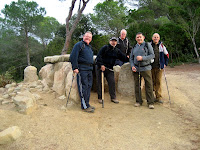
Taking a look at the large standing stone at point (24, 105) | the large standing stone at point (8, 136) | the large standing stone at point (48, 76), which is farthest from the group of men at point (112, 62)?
the large standing stone at point (48, 76)

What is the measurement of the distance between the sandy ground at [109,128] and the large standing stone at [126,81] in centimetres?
67

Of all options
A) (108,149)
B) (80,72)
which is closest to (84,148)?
(108,149)

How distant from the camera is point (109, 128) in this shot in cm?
305

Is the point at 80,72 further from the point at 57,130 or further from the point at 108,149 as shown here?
the point at 108,149

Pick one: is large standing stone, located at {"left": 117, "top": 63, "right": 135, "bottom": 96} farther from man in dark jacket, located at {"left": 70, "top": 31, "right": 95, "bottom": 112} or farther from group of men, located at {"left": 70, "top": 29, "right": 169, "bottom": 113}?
man in dark jacket, located at {"left": 70, "top": 31, "right": 95, "bottom": 112}

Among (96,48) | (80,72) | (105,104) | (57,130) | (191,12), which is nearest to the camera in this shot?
(57,130)

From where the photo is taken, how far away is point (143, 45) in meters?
4.02

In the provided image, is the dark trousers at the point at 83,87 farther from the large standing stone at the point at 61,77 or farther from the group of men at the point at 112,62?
the large standing stone at the point at 61,77

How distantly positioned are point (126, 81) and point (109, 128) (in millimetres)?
2109

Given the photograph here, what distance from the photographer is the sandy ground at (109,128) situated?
2.50 m

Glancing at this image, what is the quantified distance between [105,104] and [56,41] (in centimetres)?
1522

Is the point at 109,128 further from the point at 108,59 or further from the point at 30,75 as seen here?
the point at 30,75

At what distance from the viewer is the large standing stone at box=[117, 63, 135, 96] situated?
15.9 ft

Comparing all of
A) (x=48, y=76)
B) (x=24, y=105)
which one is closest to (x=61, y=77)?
(x=48, y=76)
